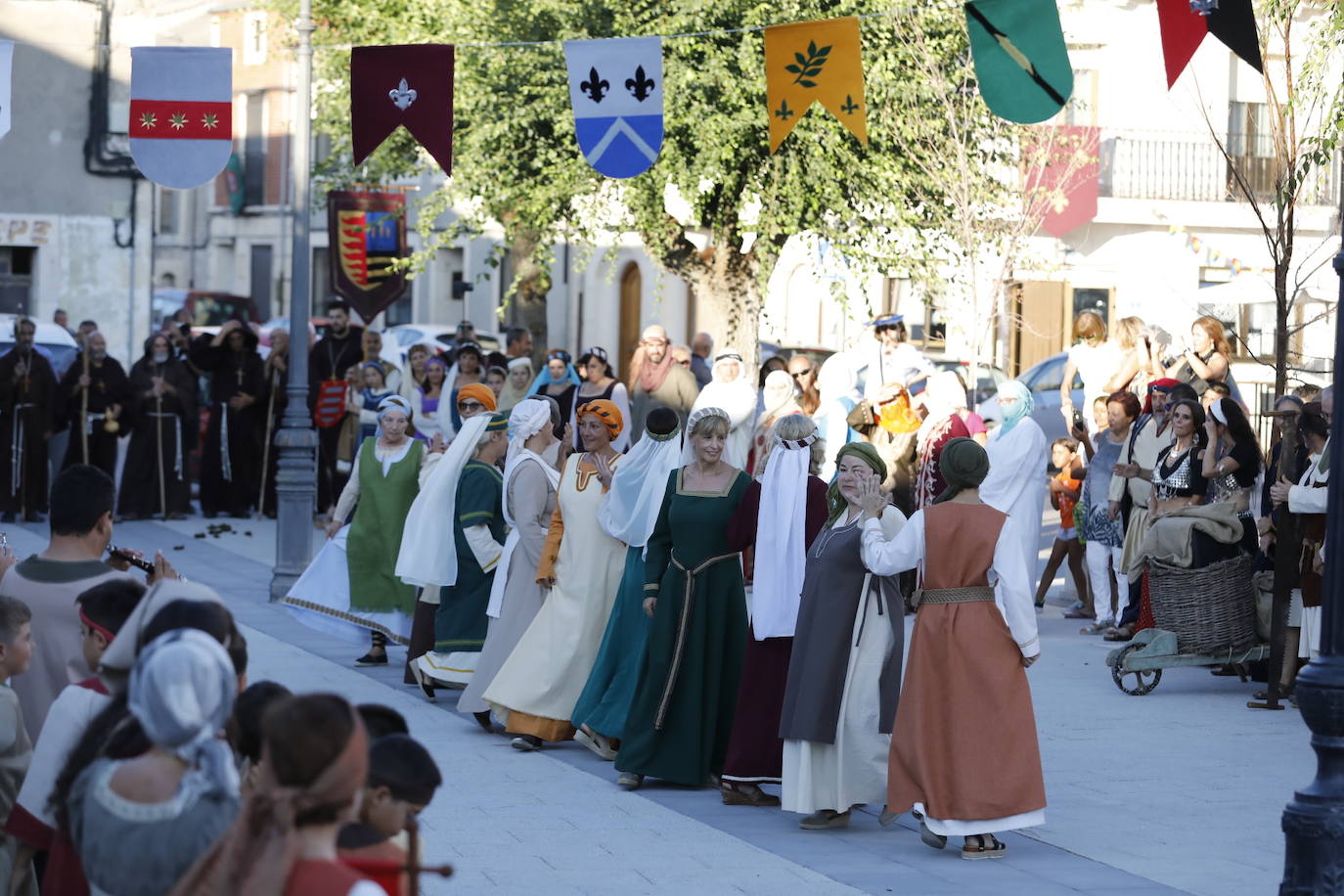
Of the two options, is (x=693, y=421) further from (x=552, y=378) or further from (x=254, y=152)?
(x=254, y=152)

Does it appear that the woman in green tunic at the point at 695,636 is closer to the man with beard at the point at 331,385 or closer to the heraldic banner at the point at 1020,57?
the heraldic banner at the point at 1020,57

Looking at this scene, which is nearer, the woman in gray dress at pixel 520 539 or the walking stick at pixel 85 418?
the woman in gray dress at pixel 520 539

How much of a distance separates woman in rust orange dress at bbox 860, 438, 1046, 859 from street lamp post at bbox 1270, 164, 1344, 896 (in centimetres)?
146

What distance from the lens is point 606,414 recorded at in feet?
34.0

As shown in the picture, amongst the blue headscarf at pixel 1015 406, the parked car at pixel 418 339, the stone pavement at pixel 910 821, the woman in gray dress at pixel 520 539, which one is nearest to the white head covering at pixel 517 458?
the woman in gray dress at pixel 520 539

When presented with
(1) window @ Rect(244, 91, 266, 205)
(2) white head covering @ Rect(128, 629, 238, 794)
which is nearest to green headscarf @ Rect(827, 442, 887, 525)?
(2) white head covering @ Rect(128, 629, 238, 794)

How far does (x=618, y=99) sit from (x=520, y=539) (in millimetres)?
4360

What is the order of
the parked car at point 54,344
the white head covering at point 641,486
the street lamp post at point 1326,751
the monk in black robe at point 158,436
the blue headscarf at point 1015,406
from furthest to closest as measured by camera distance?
the parked car at point 54,344, the monk in black robe at point 158,436, the blue headscarf at point 1015,406, the white head covering at point 641,486, the street lamp post at point 1326,751

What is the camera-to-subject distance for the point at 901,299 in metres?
36.1

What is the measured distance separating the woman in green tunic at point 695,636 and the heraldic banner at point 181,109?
21.1 feet

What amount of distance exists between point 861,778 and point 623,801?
1170 millimetres

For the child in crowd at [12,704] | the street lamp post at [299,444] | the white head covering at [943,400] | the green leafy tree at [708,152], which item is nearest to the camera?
the child in crowd at [12,704]

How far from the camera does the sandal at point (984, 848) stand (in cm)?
805

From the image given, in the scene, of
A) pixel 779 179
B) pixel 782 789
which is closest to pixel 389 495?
pixel 782 789
